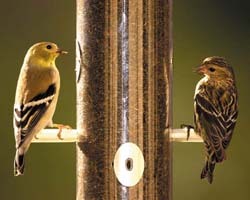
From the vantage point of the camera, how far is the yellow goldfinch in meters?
3.58

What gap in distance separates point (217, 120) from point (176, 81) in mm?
1134

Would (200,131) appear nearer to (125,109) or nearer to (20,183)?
(125,109)

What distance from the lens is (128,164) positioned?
3.48 metres

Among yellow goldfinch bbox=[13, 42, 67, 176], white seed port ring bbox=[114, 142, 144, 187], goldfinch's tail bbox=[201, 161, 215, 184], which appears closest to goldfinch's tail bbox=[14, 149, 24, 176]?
yellow goldfinch bbox=[13, 42, 67, 176]

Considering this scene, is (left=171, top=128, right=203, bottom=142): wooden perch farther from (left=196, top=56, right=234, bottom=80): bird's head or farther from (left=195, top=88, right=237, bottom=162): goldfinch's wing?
(left=196, top=56, right=234, bottom=80): bird's head

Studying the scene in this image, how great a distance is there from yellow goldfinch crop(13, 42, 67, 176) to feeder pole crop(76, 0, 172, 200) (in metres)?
0.11

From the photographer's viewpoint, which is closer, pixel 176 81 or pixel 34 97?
pixel 34 97

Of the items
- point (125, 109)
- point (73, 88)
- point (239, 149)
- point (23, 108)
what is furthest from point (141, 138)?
point (239, 149)

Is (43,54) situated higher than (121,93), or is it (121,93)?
(43,54)

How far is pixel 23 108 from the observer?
11.9ft

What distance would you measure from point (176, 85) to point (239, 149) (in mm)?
390

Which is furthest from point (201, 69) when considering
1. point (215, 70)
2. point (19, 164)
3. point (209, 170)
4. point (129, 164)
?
point (19, 164)

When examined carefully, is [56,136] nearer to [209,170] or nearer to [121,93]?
[121,93]

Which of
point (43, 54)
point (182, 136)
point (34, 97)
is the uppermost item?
point (43, 54)
